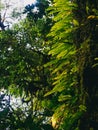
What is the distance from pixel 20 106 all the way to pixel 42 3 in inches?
245

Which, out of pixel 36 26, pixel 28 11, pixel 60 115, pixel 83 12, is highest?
pixel 28 11

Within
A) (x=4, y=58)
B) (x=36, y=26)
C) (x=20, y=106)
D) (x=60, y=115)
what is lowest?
(x=60, y=115)

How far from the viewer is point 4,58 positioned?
50.7 feet

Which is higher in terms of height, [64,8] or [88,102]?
[64,8]

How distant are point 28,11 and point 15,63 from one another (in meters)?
3.15

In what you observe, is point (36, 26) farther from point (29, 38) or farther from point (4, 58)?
point (4, 58)

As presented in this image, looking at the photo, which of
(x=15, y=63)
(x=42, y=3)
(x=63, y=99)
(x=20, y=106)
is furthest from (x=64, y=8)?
(x=20, y=106)

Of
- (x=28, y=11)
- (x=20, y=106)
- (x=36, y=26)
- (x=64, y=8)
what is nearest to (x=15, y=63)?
(x=36, y=26)

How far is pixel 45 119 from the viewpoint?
55.2 ft

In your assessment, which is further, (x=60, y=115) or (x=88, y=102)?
(x=60, y=115)

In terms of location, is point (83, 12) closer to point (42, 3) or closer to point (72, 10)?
point (72, 10)

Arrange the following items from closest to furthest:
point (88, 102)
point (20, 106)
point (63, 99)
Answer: point (88, 102), point (63, 99), point (20, 106)

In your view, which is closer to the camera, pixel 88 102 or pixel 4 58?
pixel 88 102

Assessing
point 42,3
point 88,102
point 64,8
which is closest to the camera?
point 88,102
